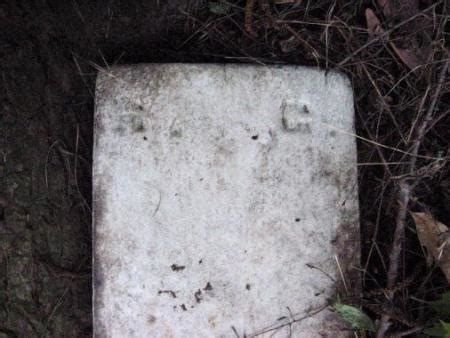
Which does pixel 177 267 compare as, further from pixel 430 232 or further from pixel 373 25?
pixel 373 25

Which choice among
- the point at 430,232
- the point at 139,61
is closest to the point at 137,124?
the point at 139,61

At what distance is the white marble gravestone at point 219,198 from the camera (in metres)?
1.47

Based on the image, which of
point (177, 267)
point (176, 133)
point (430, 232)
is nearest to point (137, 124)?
point (176, 133)

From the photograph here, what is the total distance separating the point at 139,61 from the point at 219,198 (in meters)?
0.52

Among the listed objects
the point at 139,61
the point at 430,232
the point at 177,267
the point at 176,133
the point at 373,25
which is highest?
the point at 373,25

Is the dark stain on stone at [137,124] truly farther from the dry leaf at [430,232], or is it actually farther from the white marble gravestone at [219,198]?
the dry leaf at [430,232]

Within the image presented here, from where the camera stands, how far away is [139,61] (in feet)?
5.21

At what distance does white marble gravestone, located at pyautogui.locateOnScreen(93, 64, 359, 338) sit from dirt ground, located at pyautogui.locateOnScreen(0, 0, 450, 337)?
133 mm

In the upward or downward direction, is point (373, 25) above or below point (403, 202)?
above

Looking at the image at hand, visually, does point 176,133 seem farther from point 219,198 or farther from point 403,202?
point 403,202

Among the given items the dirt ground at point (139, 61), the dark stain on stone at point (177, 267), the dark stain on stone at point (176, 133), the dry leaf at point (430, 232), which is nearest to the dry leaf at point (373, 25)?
the dirt ground at point (139, 61)

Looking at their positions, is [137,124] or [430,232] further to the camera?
[430,232]

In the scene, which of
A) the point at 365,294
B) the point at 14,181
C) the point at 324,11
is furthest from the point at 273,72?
the point at 14,181

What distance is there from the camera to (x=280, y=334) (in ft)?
5.00
